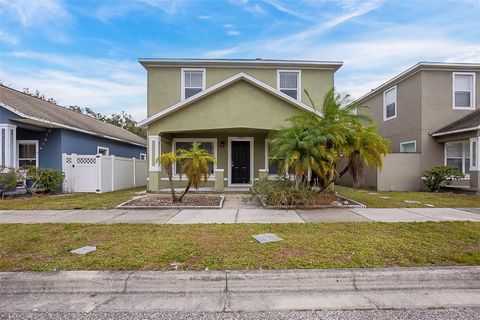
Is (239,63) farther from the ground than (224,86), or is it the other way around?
(239,63)

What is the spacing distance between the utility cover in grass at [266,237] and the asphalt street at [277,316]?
2006 mm

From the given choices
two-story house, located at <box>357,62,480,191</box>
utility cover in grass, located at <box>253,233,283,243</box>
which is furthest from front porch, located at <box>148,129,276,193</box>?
utility cover in grass, located at <box>253,233,283,243</box>

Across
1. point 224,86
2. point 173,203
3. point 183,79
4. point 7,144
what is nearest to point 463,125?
point 224,86

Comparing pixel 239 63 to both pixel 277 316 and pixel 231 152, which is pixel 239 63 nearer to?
pixel 231 152

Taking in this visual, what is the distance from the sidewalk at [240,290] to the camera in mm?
3166

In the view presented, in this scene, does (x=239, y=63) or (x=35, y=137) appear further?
(x=239, y=63)

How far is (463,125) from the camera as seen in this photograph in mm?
12828

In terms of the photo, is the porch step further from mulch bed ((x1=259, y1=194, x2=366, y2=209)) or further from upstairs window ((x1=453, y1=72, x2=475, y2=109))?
mulch bed ((x1=259, y1=194, x2=366, y2=209))

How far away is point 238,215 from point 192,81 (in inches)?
373

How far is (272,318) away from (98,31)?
52.3ft

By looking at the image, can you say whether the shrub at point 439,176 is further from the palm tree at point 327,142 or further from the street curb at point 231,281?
→ the street curb at point 231,281

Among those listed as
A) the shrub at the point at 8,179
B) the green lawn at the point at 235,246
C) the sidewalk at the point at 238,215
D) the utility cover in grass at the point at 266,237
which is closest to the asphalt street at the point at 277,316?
the green lawn at the point at 235,246

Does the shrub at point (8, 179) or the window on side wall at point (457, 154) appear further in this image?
the window on side wall at point (457, 154)

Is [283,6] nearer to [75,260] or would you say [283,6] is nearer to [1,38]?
[75,260]
